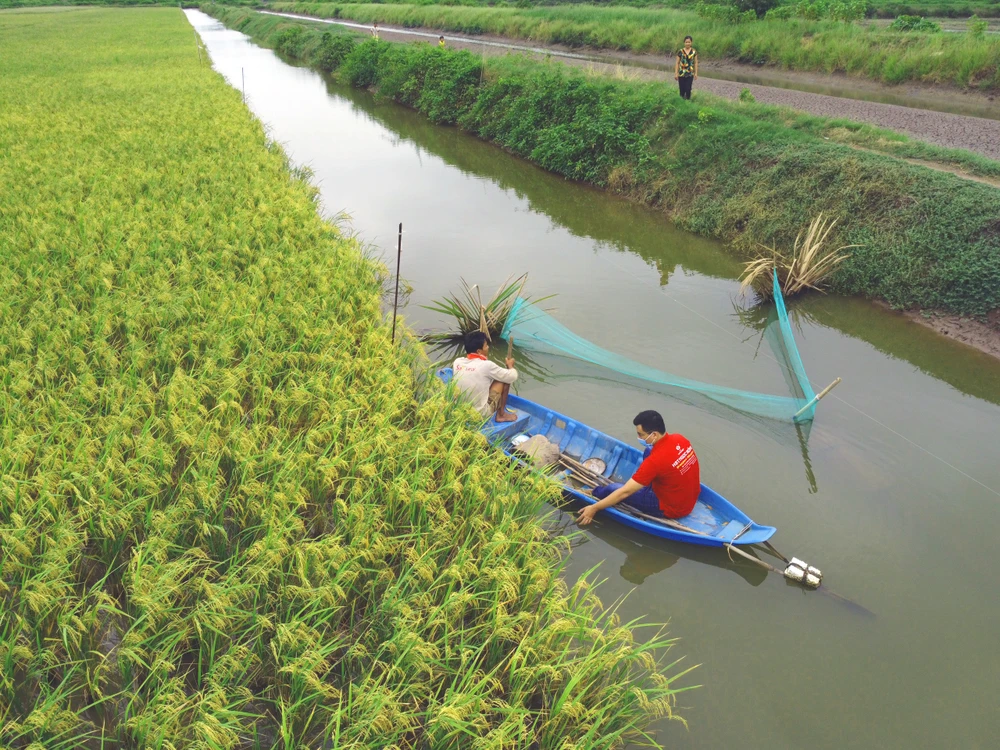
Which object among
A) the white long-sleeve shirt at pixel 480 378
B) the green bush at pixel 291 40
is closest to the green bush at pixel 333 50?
the green bush at pixel 291 40

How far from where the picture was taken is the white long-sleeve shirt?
4.96 meters

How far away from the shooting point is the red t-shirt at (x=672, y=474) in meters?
4.17

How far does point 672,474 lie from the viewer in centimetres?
420

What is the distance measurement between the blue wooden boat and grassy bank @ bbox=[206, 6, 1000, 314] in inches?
188

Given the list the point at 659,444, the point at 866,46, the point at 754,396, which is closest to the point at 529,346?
the point at 754,396

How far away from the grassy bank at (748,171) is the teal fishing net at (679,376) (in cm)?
187

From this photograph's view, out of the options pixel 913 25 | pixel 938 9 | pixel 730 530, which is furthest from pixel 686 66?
pixel 938 9

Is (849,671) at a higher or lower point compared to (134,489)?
lower

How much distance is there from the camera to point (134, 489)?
11.1ft

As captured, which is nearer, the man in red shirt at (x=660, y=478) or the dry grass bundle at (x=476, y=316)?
the man in red shirt at (x=660, y=478)

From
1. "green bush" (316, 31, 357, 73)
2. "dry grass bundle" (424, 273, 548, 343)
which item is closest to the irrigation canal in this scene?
"green bush" (316, 31, 357, 73)

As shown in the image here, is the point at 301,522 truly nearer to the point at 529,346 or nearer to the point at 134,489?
the point at 134,489

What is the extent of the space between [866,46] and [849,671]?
56.5ft

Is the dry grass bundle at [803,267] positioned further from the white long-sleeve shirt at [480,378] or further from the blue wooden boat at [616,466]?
the white long-sleeve shirt at [480,378]
